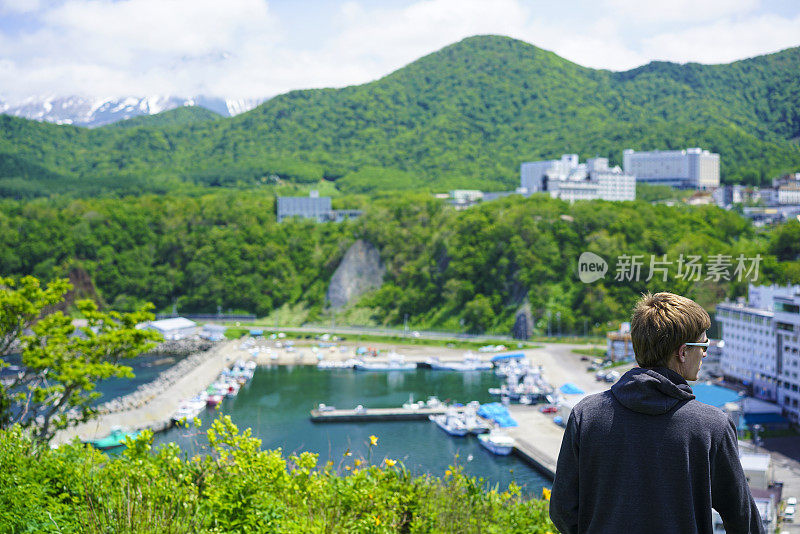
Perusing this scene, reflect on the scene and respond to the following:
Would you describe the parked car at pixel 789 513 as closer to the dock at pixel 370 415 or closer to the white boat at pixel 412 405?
the dock at pixel 370 415

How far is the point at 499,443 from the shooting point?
53.0ft

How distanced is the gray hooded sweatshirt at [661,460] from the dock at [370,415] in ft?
59.7

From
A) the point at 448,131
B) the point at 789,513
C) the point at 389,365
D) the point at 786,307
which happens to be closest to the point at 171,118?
the point at 448,131

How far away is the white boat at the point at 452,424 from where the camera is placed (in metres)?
17.7

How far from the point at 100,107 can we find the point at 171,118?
82.5 meters

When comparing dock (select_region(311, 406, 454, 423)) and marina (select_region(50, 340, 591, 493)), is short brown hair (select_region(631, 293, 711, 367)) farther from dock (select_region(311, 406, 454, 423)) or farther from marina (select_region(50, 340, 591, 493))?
dock (select_region(311, 406, 454, 423))

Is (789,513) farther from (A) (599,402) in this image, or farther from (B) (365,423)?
(A) (599,402)

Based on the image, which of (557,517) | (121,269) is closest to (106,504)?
(557,517)

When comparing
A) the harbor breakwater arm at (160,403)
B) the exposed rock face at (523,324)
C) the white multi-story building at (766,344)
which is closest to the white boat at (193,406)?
the harbor breakwater arm at (160,403)

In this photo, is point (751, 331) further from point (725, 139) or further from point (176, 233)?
point (725, 139)

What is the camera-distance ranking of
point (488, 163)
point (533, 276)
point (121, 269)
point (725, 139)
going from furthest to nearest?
point (488, 163) → point (725, 139) → point (121, 269) → point (533, 276)

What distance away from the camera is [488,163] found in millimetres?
72750

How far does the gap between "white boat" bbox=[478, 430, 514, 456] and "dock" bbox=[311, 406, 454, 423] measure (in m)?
3.17

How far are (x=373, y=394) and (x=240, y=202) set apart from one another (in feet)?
99.8
